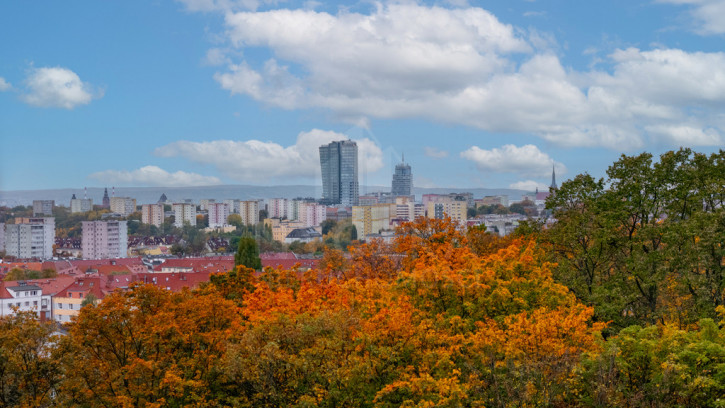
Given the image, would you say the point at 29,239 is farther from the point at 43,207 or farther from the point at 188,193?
the point at 188,193

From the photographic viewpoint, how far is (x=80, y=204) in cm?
11494

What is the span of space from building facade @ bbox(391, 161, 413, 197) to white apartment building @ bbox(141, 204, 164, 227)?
138ft

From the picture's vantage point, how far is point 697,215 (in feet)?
49.3

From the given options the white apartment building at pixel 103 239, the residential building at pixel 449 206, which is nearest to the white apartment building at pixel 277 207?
the residential building at pixel 449 206

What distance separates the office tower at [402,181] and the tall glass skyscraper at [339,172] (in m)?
9.37

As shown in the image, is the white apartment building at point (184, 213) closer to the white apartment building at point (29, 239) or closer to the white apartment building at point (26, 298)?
the white apartment building at point (29, 239)

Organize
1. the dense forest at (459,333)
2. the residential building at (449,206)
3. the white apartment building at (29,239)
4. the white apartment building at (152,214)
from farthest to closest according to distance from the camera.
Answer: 1. the white apartment building at (152,214)
2. the residential building at (449,206)
3. the white apartment building at (29,239)
4. the dense forest at (459,333)

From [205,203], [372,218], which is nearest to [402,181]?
[372,218]

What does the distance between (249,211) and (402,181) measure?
1327 inches

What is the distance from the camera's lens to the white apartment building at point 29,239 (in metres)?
89.4

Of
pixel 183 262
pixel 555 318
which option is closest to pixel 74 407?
pixel 555 318

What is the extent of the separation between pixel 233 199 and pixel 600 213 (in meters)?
115

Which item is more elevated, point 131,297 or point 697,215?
point 697,215

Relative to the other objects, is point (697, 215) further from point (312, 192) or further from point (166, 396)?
point (312, 192)
